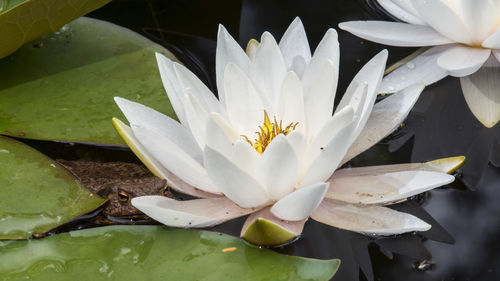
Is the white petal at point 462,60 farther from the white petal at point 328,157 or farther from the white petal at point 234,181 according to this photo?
the white petal at point 234,181

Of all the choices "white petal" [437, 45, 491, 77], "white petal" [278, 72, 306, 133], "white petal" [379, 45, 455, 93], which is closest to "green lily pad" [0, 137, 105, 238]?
"white petal" [278, 72, 306, 133]

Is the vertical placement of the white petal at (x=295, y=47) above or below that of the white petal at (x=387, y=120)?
above

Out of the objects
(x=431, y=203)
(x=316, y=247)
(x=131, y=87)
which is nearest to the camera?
(x=316, y=247)

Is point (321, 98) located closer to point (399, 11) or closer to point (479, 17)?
point (479, 17)

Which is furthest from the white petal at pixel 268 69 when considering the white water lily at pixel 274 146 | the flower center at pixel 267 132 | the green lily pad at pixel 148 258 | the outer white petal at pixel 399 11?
the outer white petal at pixel 399 11

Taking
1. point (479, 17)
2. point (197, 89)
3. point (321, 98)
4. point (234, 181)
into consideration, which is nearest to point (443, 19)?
point (479, 17)

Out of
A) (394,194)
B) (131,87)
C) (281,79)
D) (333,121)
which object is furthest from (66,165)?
(394,194)

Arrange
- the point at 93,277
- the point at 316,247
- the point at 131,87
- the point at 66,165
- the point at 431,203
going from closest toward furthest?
the point at 93,277 < the point at 316,247 < the point at 431,203 < the point at 66,165 < the point at 131,87

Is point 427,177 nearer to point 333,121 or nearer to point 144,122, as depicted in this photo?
point 333,121
